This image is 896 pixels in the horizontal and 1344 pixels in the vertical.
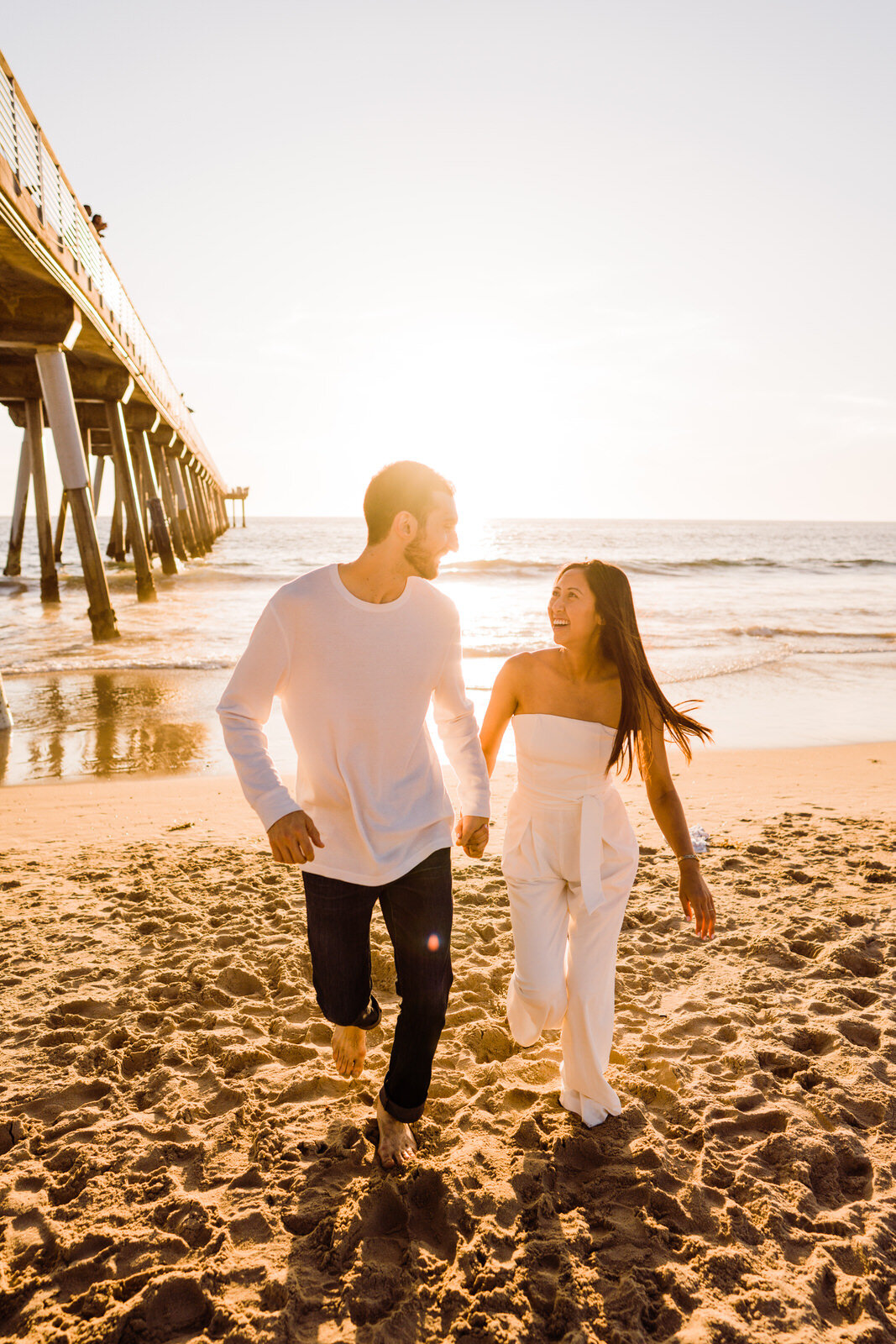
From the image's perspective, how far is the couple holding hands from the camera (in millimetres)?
2078

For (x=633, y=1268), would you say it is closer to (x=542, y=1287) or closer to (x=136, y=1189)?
(x=542, y=1287)

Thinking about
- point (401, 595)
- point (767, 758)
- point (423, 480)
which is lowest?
point (767, 758)

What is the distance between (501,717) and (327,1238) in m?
1.52

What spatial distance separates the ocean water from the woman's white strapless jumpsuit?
2.69 feet

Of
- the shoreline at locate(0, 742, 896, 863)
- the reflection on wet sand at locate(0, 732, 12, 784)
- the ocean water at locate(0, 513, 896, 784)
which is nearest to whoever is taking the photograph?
the shoreline at locate(0, 742, 896, 863)

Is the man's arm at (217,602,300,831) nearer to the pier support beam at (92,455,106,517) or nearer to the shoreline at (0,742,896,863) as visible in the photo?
the shoreline at (0,742,896,863)

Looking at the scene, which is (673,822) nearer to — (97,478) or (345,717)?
(345,717)

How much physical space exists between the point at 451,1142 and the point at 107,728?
6693 millimetres

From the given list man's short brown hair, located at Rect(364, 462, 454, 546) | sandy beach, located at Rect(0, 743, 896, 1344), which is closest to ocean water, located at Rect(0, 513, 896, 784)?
man's short brown hair, located at Rect(364, 462, 454, 546)

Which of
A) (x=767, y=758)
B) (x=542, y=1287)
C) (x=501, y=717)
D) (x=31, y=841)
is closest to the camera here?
(x=542, y=1287)

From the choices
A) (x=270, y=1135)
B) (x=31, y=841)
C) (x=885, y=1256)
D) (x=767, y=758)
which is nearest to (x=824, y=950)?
(x=885, y=1256)

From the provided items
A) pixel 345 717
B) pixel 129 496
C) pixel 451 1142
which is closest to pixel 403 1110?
pixel 451 1142

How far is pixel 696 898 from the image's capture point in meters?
2.53

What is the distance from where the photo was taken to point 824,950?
12.0ft
